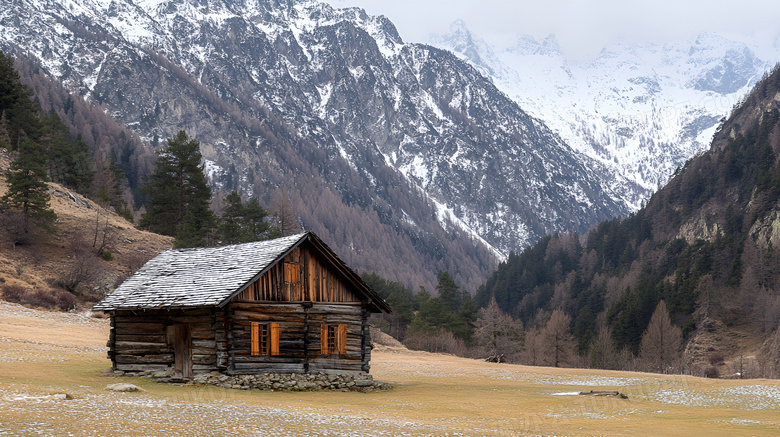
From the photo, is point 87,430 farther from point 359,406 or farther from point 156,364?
point 156,364

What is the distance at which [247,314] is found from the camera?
90.0 ft

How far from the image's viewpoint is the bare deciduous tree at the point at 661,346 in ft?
264

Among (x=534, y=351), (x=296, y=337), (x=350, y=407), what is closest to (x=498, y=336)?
(x=534, y=351)

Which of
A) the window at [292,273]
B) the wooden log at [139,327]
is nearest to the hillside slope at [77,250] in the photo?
the wooden log at [139,327]

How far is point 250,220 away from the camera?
279 feet

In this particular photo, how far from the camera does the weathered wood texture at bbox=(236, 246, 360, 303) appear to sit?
28.0 m

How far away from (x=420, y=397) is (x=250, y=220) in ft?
203

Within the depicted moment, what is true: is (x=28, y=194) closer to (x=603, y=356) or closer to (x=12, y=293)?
(x=12, y=293)

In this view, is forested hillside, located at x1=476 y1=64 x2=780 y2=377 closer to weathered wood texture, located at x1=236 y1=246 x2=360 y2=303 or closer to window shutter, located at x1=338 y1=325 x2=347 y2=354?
window shutter, located at x1=338 y1=325 x2=347 y2=354

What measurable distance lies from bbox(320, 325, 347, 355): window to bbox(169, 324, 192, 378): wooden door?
5.75 m

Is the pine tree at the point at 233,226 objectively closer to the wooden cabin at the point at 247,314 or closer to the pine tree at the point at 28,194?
the pine tree at the point at 28,194

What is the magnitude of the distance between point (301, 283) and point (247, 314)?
2.92m

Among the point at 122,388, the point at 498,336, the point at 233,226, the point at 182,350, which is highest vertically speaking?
the point at 233,226

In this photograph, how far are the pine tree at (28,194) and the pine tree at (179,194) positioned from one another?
18.1 meters
